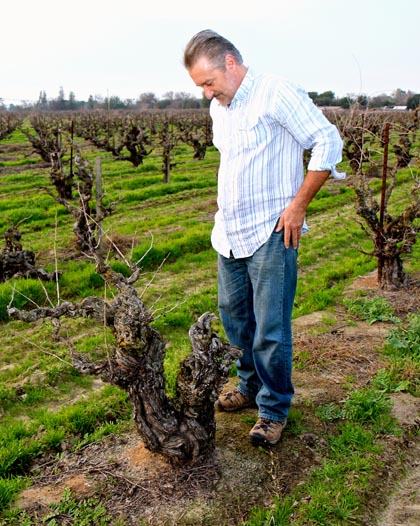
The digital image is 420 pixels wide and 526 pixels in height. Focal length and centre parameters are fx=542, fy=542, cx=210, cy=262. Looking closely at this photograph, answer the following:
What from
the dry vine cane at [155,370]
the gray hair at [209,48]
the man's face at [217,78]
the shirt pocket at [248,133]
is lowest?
the dry vine cane at [155,370]

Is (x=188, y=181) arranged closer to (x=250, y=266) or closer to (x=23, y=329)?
(x=23, y=329)

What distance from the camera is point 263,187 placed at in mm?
3363

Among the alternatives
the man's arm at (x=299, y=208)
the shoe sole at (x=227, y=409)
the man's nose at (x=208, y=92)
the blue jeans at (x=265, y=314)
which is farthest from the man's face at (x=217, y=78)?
the shoe sole at (x=227, y=409)

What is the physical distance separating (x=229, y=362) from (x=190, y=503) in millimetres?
856

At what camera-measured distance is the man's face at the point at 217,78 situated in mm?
3146

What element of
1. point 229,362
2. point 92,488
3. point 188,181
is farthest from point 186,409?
point 188,181

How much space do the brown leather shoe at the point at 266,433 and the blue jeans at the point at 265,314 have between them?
0.16 feet

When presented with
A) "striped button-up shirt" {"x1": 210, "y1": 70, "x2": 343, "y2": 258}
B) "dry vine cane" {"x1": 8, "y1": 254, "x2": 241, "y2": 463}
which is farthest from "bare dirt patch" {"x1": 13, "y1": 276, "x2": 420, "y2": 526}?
"striped button-up shirt" {"x1": 210, "y1": 70, "x2": 343, "y2": 258}

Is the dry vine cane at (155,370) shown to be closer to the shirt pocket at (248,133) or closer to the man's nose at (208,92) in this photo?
the shirt pocket at (248,133)

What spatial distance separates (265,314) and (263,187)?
0.81 meters

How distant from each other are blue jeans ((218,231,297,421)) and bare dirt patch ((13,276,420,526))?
0.30 metres

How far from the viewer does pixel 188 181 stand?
1805 centimetres

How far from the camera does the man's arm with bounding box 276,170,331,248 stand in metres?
3.20

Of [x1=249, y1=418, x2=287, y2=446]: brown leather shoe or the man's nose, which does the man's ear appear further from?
[x1=249, y1=418, x2=287, y2=446]: brown leather shoe
